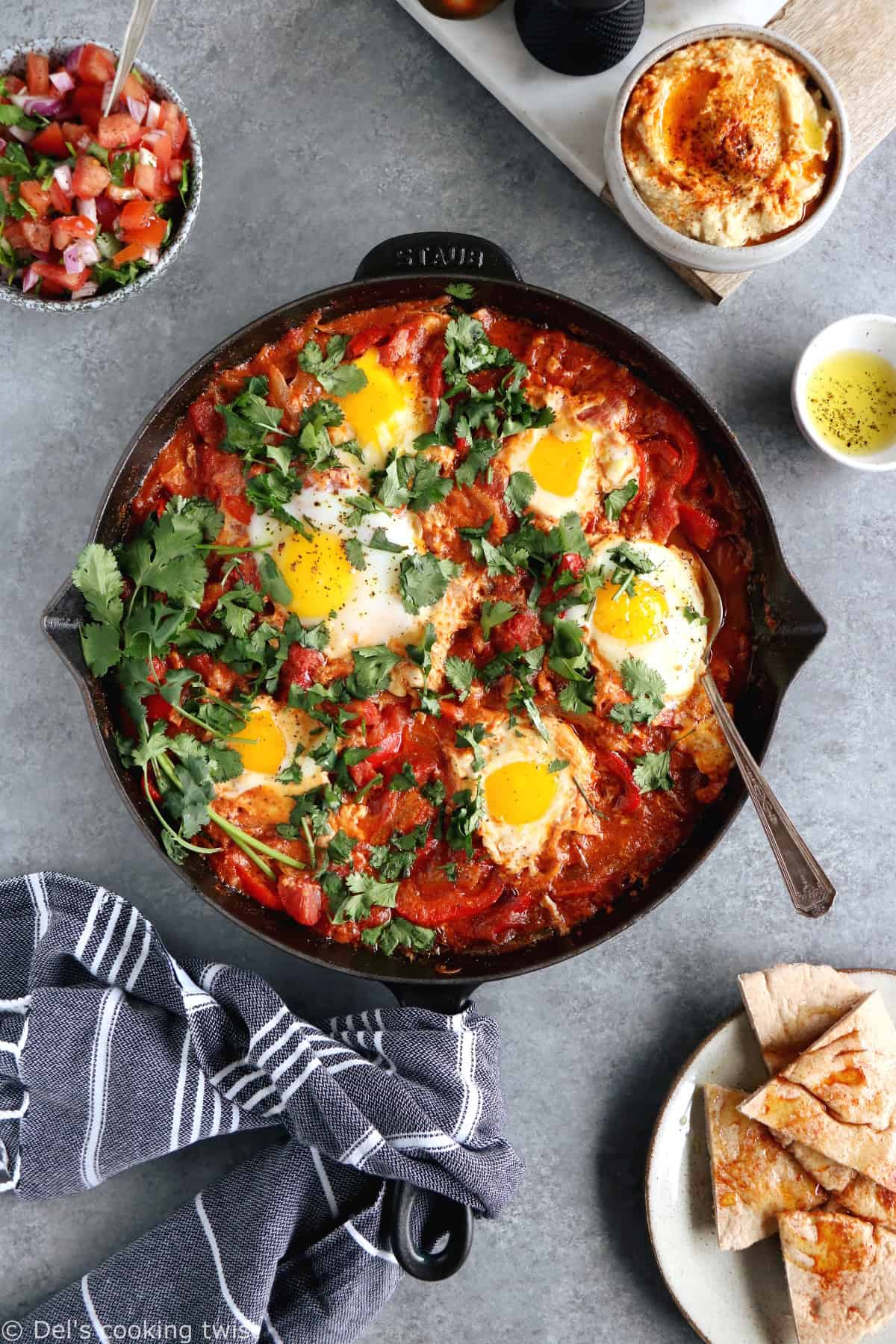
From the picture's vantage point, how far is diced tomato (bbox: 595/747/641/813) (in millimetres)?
4082

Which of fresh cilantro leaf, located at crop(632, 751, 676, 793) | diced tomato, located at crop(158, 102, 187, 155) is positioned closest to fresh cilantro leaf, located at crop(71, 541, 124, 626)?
diced tomato, located at crop(158, 102, 187, 155)

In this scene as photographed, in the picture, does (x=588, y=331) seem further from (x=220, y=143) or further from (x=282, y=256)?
(x=220, y=143)

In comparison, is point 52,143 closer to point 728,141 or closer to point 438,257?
point 438,257

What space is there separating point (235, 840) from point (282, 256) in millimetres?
2307

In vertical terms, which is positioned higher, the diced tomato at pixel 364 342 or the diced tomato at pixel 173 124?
the diced tomato at pixel 173 124

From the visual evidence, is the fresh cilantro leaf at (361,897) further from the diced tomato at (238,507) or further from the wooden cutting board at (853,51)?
the wooden cutting board at (853,51)

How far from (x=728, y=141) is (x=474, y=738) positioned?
221 centimetres

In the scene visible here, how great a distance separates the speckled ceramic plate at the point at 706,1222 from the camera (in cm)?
424

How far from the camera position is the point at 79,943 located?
167 inches

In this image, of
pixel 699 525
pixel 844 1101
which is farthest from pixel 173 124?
pixel 844 1101

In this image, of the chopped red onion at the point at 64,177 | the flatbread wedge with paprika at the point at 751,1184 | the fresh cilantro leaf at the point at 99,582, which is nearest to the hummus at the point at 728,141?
the chopped red onion at the point at 64,177

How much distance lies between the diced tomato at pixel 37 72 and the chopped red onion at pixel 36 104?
3 centimetres

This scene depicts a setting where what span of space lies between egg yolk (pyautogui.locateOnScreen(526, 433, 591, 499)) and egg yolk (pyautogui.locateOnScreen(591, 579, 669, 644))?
1.30 ft

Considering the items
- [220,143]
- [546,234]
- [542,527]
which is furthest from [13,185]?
[542,527]
